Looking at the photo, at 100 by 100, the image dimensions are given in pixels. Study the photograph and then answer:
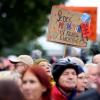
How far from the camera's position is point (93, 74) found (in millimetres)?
10086

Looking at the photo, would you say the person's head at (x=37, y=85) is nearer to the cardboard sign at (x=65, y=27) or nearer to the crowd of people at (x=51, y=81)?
the crowd of people at (x=51, y=81)

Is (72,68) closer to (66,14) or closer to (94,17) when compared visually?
(66,14)

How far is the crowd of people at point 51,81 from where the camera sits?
652 centimetres

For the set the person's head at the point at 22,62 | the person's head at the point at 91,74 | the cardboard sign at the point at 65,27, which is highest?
the cardboard sign at the point at 65,27

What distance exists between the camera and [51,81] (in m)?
9.95

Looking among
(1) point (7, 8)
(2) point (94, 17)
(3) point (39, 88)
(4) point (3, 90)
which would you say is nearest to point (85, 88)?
(3) point (39, 88)

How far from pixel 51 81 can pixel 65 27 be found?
10.8ft

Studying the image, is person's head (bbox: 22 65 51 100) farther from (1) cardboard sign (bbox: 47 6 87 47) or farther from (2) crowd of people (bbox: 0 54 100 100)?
(1) cardboard sign (bbox: 47 6 87 47)

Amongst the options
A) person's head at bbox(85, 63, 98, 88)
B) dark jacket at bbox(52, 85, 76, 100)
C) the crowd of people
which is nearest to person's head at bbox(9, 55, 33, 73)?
the crowd of people

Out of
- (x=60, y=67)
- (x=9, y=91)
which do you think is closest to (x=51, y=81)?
(x=60, y=67)

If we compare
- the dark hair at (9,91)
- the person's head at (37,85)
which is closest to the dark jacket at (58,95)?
the person's head at (37,85)

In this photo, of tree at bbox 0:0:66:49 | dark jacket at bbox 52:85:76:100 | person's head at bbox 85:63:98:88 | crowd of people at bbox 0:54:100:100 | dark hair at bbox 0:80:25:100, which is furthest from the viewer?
tree at bbox 0:0:66:49

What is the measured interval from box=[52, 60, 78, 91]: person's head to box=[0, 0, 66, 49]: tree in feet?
117

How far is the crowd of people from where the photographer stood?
21.4ft
